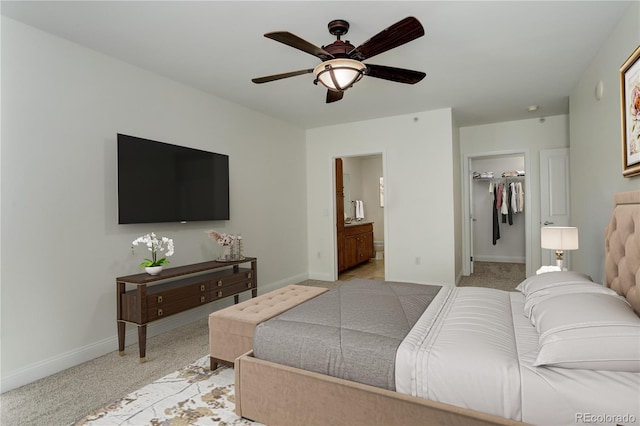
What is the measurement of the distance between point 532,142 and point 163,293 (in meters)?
5.67

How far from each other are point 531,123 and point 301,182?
382cm

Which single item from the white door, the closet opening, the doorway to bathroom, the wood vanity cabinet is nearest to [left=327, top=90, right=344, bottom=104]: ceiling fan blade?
the doorway to bathroom

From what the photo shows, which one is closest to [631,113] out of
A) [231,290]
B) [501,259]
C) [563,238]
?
[563,238]

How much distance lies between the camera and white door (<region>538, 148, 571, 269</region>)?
525 centimetres

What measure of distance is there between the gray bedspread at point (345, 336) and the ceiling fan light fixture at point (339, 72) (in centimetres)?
155

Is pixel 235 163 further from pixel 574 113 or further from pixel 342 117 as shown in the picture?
pixel 574 113

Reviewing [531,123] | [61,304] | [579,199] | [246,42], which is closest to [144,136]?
[246,42]

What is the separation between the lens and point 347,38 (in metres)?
2.81

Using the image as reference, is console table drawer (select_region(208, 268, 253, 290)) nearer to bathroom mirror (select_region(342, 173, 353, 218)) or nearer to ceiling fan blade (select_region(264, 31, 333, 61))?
ceiling fan blade (select_region(264, 31, 333, 61))

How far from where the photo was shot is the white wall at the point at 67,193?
2.44 m

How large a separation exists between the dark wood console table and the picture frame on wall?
345cm

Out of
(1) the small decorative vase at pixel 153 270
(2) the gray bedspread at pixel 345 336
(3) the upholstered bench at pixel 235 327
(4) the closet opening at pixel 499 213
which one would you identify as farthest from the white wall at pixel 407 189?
(1) the small decorative vase at pixel 153 270

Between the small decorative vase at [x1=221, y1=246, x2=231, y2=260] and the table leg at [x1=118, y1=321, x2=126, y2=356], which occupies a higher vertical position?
the small decorative vase at [x1=221, y1=246, x2=231, y2=260]

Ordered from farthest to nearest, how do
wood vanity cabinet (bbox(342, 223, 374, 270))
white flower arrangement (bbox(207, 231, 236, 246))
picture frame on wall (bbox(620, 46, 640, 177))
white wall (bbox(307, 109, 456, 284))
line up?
wood vanity cabinet (bbox(342, 223, 374, 270))
white wall (bbox(307, 109, 456, 284))
white flower arrangement (bbox(207, 231, 236, 246))
picture frame on wall (bbox(620, 46, 640, 177))
